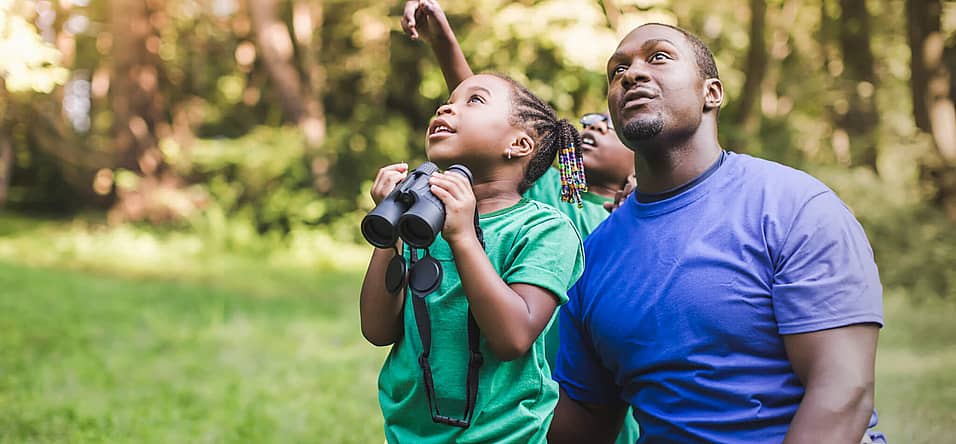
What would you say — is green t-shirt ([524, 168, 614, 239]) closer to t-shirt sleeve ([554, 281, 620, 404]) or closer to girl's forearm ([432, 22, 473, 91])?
girl's forearm ([432, 22, 473, 91])

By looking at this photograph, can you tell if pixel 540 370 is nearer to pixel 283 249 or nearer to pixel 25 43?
pixel 25 43

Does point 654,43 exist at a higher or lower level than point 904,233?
higher

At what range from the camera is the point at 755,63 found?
14469 millimetres

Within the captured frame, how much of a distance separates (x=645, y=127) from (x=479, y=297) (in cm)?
62

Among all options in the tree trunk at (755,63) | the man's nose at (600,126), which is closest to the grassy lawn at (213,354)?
the man's nose at (600,126)

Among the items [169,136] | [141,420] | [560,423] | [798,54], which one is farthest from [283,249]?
[560,423]

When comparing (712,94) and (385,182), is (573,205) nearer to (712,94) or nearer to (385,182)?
(712,94)

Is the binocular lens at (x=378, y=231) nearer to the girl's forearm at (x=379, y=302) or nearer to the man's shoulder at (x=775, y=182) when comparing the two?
the girl's forearm at (x=379, y=302)

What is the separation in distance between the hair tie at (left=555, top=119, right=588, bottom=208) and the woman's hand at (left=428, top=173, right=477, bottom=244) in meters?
0.53

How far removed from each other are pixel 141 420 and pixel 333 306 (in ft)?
14.0

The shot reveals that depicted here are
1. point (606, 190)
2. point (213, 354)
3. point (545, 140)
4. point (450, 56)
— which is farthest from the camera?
point (213, 354)

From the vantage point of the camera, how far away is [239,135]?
17375 millimetres

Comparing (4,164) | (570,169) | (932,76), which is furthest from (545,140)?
(4,164)

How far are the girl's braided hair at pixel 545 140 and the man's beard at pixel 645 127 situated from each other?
9.5 inches
